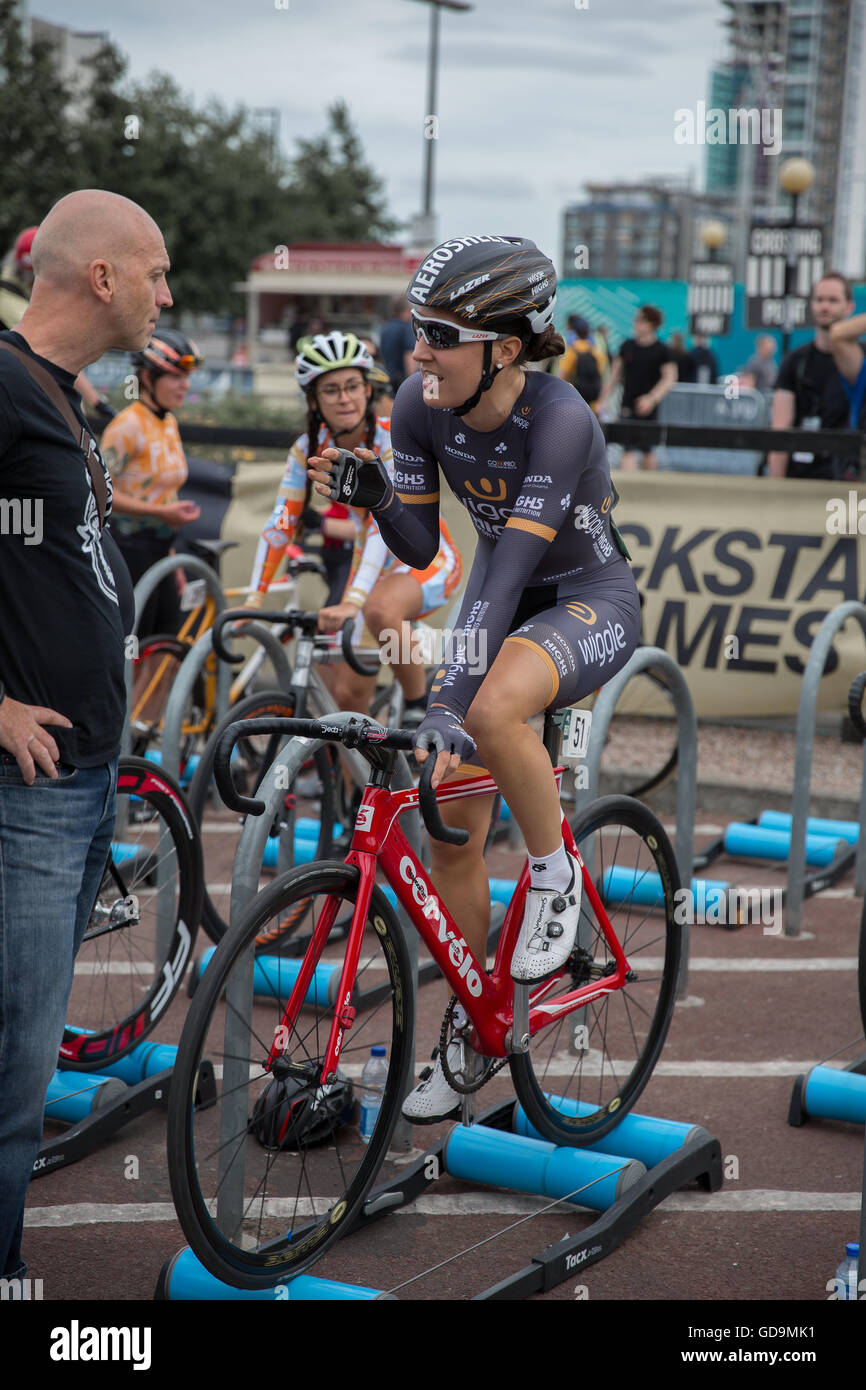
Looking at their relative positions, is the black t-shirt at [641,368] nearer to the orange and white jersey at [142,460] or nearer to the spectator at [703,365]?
the spectator at [703,365]

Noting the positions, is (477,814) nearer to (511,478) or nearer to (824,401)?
(511,478)

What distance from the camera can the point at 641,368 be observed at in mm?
14984

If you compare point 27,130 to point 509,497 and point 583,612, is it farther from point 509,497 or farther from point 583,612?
point 583,612

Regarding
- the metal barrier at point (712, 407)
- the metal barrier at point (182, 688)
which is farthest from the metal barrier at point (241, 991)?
the metal barrier at point (712, 407)

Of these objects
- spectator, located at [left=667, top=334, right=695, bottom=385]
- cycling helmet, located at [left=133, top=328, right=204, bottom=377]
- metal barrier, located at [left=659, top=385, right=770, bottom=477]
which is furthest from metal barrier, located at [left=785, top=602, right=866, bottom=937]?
metal barrier, located at [left=659, top=385, right=770, bottom=477]

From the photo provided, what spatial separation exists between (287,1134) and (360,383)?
322 centimetres


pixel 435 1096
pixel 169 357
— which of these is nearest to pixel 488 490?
pixel 435 1096

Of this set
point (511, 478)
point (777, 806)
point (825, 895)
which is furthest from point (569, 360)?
point (511, 478)

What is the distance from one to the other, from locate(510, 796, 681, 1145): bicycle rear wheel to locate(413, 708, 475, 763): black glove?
2.77ft

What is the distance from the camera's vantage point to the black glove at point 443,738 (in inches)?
124

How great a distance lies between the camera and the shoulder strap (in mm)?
2736

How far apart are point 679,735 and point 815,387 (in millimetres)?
4889

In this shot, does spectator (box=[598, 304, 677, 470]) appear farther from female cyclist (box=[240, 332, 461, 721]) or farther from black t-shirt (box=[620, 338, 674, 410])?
female cyclist (box=[240, 332, 461, 721])

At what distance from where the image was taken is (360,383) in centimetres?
591
